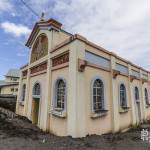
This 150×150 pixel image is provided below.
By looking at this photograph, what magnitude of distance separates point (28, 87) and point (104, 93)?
22.7 ft

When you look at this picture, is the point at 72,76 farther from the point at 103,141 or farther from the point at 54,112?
the point at 103,141

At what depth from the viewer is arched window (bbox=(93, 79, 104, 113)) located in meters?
7.80

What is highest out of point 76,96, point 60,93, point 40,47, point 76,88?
point 40,47

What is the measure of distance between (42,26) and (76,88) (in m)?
6.34

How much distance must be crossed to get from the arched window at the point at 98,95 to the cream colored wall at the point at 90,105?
0.84 ft

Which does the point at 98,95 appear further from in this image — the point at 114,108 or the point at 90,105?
the point at 114,108

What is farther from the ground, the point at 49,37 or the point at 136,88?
the point at 49,37

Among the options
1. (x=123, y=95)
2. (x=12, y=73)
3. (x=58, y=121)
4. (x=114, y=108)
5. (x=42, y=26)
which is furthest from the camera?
(x=12, y=73)

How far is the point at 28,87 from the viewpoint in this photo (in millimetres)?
12172

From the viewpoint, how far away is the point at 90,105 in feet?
23.6

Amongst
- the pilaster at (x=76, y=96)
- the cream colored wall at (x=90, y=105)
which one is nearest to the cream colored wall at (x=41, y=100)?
the pilaster at (x=76, y=96)

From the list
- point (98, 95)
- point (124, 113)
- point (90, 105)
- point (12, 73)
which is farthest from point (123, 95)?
point (12, 73)

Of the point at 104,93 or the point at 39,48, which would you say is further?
the point at 39,48

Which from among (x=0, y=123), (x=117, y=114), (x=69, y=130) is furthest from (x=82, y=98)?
(x=0, y=123)
